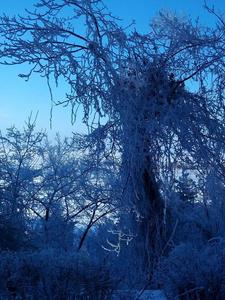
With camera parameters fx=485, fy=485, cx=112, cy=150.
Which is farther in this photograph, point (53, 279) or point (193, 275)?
point (193, 275)

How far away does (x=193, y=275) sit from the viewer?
21.0ft

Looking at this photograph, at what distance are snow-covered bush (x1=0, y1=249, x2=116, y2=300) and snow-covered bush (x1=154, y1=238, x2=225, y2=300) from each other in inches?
57.3

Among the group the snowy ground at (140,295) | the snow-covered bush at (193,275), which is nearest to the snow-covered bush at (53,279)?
the snowy ground at (140,295)

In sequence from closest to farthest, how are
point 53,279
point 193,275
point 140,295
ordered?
point 53,279
point 140,295
point 193,275

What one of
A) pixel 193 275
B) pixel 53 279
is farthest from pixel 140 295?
pixel 53 279

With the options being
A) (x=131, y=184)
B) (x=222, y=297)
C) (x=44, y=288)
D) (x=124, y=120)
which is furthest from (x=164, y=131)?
(x=44, y=288)

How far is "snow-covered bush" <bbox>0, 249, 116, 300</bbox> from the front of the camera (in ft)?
16.6

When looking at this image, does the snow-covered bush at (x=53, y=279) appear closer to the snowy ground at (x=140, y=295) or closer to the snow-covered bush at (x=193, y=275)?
the snowy ground at (x=140, y=295)

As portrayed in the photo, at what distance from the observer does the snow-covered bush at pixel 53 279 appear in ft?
16.6

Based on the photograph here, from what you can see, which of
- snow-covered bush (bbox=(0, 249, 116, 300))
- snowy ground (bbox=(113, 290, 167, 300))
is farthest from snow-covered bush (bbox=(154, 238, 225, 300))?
snow-covered bush (bbox=(0, 249, 116, 300))

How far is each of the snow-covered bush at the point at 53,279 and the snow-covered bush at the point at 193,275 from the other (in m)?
1.46

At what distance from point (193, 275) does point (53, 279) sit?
2.15 meters

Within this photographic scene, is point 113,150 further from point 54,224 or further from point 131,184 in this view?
point 54,224

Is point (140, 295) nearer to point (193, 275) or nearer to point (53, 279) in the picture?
point (193, 275)
